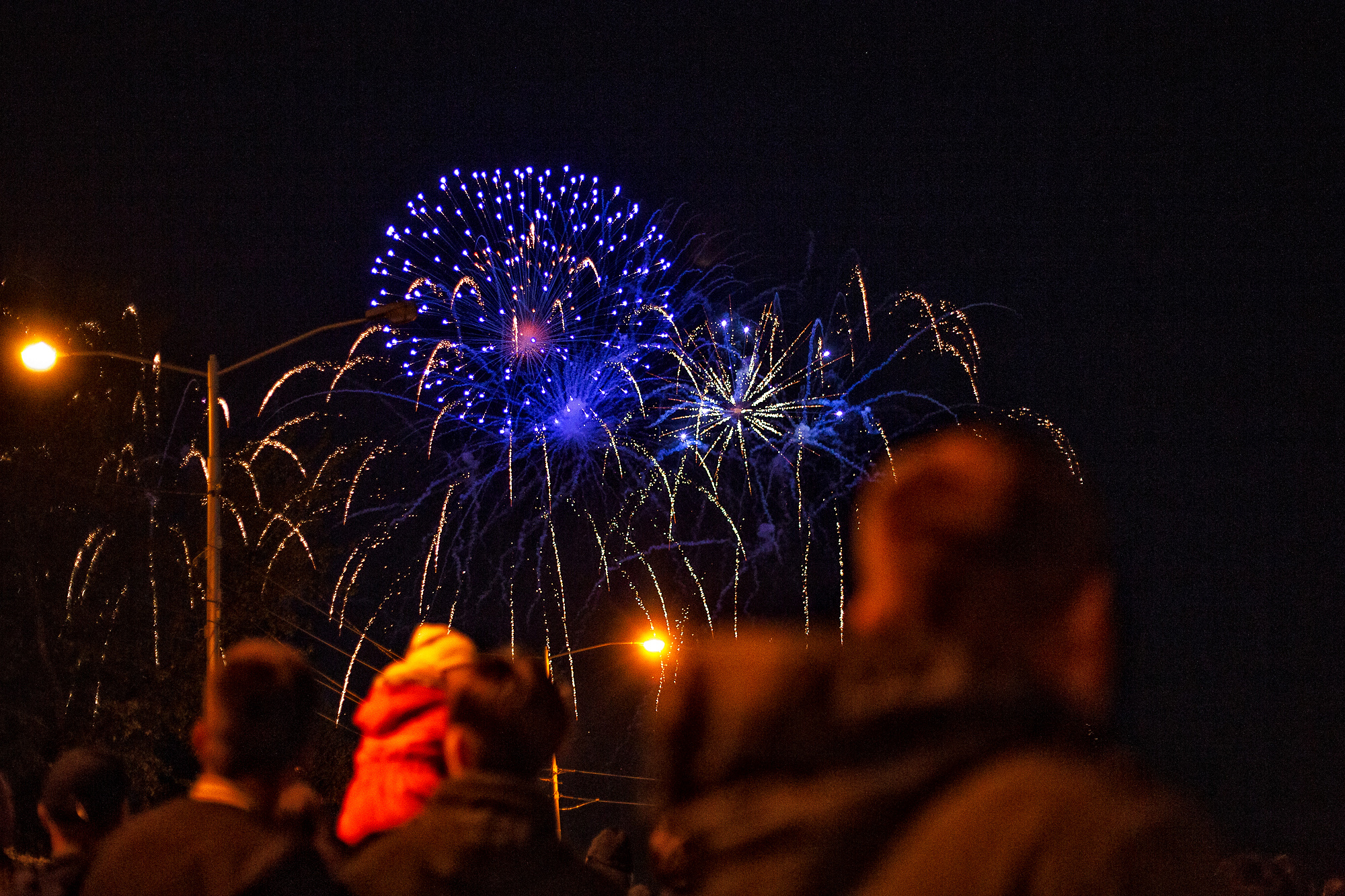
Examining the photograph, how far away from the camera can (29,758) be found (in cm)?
2531

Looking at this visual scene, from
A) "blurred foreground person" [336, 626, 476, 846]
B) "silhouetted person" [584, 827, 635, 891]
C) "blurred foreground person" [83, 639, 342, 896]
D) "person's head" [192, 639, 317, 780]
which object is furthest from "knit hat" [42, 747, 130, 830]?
"silhouetted person" [584, 827, 635, 891]

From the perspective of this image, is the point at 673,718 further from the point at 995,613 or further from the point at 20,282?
the point at 20,282

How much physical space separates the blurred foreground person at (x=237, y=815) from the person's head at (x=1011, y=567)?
2.05 metres

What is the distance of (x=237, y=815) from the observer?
10.9ft

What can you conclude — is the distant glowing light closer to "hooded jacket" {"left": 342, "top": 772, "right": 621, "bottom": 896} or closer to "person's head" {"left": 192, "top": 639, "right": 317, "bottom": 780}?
"person's head" {"left": 192, "top": 639, "right": 317, "bottom": 780}

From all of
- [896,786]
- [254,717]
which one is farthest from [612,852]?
[896,786]

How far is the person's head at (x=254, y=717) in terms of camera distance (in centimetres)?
344

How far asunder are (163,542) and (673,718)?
93.1 ft

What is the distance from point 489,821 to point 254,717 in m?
0.80

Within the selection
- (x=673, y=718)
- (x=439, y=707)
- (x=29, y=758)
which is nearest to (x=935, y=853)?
(x=673, y=718)

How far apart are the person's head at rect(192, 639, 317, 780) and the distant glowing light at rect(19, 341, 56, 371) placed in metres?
12.5

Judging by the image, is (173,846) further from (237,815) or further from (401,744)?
(401,744)

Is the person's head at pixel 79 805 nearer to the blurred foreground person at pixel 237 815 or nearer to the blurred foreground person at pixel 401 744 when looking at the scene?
the blurred foreground person at pixel 401 744

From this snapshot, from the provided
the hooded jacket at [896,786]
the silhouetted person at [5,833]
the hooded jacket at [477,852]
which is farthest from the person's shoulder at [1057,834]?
the silhouetted person at [5,833]
